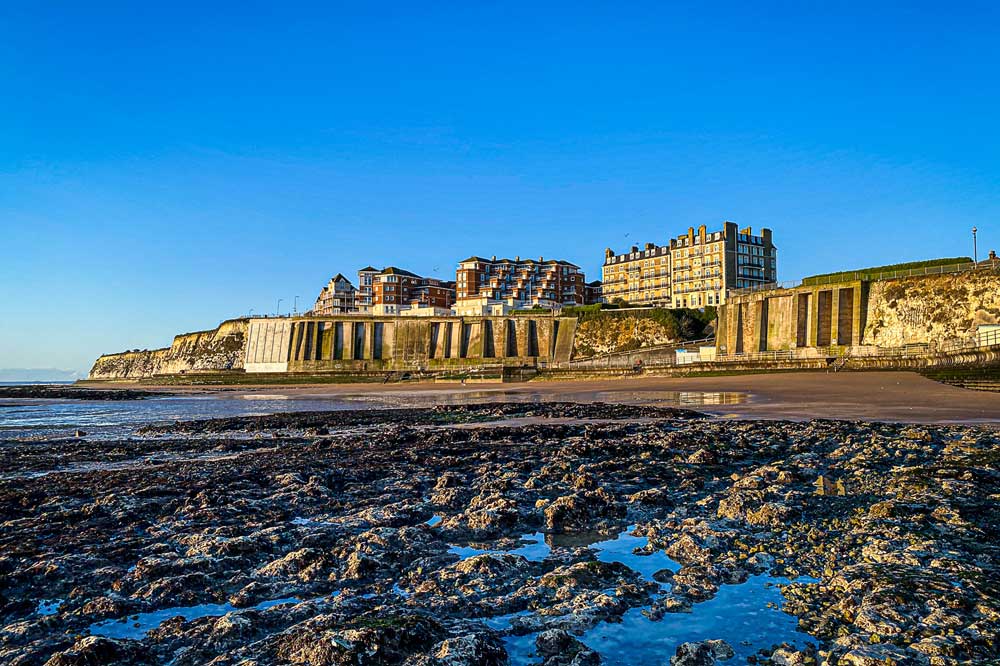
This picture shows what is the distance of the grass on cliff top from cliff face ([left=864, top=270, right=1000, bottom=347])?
2.90 m

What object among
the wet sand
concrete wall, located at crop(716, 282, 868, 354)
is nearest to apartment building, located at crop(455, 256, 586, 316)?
concrete wall, located at crop(716, 282, 868, 354)

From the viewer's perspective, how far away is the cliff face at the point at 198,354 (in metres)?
111

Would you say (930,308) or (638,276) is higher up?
(638,276)

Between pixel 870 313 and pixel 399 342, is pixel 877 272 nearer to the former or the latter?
pixel 870 313

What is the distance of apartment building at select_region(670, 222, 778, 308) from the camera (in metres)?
118

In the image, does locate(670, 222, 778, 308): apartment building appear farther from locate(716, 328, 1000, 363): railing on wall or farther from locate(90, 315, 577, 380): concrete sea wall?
locate(716, 328, 1000, 363): railing on wall

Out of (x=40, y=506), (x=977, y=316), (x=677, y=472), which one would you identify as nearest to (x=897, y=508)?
(x=677, y=472)

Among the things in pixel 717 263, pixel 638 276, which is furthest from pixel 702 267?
pixel 638 276

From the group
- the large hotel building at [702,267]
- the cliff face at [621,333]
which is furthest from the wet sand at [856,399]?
the large hotel building at [702,267]

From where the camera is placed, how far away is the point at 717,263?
11962cm

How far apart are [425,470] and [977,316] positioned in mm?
58737

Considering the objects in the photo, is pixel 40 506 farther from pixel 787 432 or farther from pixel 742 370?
pixel 742 370

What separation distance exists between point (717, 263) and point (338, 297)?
92194 millimetres

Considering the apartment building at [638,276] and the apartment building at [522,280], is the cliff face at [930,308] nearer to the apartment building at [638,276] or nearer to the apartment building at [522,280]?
the apartment building at [638,276]
